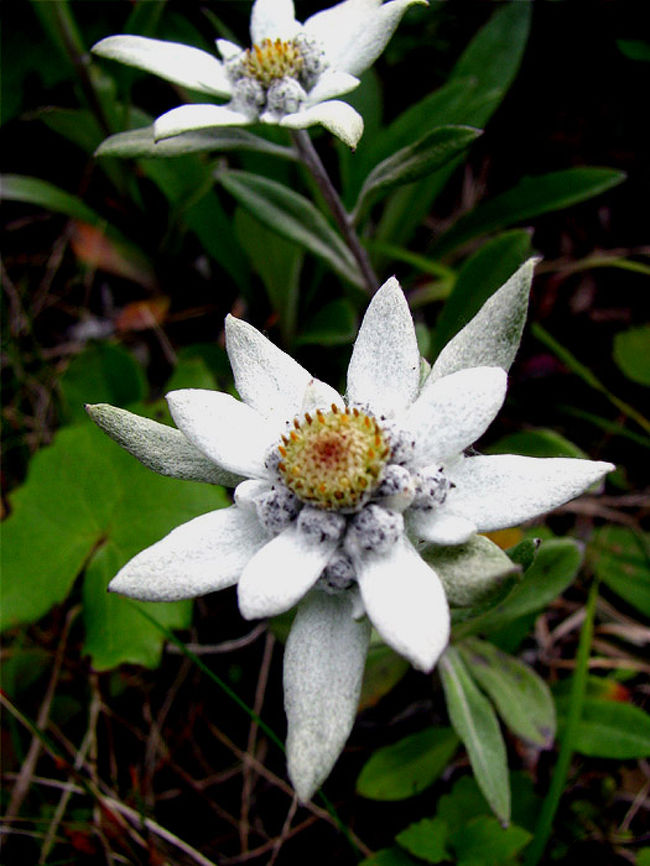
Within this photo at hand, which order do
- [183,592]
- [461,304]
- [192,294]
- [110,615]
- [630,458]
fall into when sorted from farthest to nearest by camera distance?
[192,294] → [630,458] → [461,304] → [110,615] → [183,592]

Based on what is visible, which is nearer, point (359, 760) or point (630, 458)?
point (359, 760)

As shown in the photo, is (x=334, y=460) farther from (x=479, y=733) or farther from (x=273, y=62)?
(x=273, y=62)

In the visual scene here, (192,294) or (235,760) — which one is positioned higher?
(192,294)

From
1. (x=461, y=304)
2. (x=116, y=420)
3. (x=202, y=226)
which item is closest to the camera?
(x=116, y=420)

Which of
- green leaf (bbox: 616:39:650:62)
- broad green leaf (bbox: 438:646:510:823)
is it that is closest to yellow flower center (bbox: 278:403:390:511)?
broad green leaf (bbox: 438:646:510:823)

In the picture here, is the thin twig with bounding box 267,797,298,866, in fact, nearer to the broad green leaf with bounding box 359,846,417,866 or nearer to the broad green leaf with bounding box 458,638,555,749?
the broad green leaf with bounding box 359,846,417,866

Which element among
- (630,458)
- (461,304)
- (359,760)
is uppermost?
(461,304)

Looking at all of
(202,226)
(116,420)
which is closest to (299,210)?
(202,226)

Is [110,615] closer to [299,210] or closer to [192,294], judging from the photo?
[299,210]
